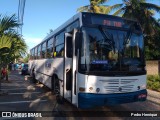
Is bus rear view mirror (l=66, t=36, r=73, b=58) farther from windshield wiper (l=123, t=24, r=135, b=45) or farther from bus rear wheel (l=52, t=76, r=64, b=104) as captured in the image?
windshield wiper (l=123, t=24, r=135, b=45)

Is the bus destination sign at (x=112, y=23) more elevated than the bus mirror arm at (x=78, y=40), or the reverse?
the bus destination sign at (x=112, y=23)

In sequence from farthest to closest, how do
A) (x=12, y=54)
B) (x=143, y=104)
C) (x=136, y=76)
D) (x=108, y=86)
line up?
1. (x=12, y=54)
2. (x=143, y=104)
3. (x=136, y=76)
4. (x=108, y=86)

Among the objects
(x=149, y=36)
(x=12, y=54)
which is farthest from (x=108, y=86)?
(x=149, y=36)

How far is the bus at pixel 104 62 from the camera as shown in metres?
7.39

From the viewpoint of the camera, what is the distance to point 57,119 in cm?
760

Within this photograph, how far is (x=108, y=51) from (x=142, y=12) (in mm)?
20394

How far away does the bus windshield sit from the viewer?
7438mm

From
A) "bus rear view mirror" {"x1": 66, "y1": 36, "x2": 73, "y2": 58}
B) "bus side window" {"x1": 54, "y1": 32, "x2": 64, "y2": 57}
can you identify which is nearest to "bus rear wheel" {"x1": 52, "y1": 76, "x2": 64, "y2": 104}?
"bus side window" {"x1": 54, "y1": 32, "x2": 64, "y2": 57}

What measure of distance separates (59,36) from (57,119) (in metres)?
4.10

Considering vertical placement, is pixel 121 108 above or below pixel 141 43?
below

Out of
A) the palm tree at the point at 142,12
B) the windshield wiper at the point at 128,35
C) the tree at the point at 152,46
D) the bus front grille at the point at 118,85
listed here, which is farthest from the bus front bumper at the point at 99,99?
the tree at the point at 152,46

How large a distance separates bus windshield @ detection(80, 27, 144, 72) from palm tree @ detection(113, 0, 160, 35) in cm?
1875

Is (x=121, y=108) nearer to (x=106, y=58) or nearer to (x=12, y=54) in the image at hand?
(x=106, y=58)

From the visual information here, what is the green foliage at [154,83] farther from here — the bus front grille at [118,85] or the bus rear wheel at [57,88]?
the bus front grille at [118,85]
